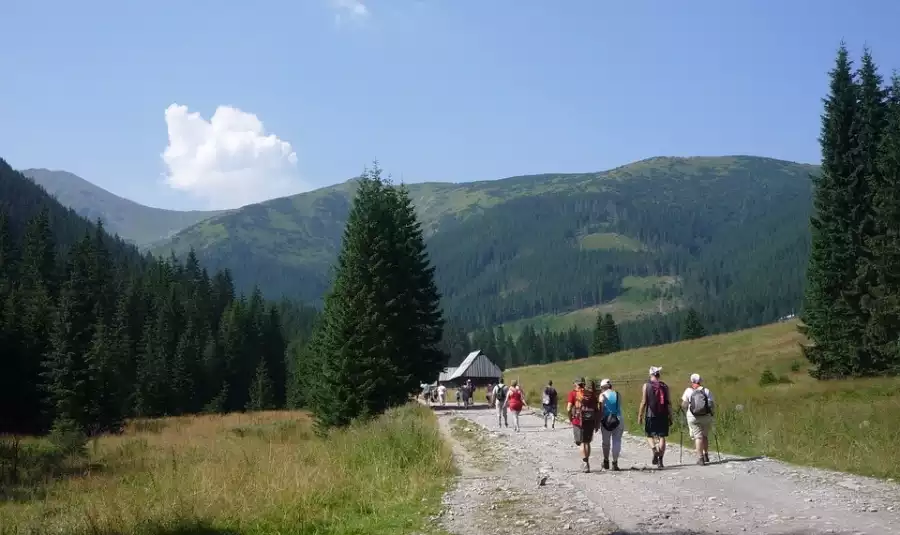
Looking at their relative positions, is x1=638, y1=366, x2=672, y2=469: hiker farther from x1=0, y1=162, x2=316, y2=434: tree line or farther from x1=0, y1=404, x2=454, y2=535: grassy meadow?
x1=0, y1=162, x2=316, y2=434: tree line

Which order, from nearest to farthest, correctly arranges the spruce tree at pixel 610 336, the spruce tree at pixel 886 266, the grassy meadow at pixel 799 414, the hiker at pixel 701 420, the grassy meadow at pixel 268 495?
the grassy meadow at pixel 268 495, the grassy meadow at pixel 799 414, the hiker at pixel 701 420, the spruce tree at pixel 886 266, the spruce tree at pixel 610 336

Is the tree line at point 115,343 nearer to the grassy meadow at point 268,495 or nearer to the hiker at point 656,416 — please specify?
the grassy meadow at point 268,495

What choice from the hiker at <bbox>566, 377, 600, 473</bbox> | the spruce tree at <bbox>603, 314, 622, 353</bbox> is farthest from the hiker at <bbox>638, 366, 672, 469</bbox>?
the spruce tree at <bbox>603, 314, 622, 353</bbox>

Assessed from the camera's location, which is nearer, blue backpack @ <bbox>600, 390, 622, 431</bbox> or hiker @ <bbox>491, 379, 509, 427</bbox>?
blue backpack @ <bbox>600, 390, 622, 431</bbox>

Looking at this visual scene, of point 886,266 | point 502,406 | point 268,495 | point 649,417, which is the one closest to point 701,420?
point 649,417

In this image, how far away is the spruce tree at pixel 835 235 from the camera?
36.1 m

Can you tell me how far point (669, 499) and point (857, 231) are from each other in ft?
99.2

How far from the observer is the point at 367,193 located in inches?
1420

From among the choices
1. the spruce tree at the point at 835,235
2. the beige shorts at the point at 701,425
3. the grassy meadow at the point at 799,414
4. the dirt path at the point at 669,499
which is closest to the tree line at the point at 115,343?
the grassy meadow at the point at 799,414

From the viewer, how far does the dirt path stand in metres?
9.42

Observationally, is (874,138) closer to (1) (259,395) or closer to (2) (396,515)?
(2) (396,515)

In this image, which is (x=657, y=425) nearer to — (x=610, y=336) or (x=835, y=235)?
(x=835, y=235)

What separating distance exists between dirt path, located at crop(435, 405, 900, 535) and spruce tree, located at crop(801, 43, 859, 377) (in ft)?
73.1

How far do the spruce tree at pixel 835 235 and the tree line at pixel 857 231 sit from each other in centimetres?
5
